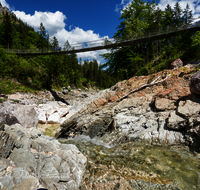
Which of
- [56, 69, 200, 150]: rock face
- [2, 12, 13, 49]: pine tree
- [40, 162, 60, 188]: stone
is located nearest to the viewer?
[40, 162, 60, 188]: stone

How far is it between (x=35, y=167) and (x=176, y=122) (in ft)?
18.9

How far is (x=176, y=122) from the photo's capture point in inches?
215

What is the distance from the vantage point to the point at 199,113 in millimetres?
5113

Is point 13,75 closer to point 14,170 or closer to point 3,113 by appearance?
point 3,113

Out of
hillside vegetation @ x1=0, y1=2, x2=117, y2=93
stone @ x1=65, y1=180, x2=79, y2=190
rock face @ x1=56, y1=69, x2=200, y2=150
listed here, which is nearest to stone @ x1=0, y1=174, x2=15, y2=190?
stone @ x1=65, y1=180, x2=79, y2=190

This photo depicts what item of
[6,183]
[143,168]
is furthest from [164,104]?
[6,183]

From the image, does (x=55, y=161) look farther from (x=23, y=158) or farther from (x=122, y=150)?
(x=122, y=150)

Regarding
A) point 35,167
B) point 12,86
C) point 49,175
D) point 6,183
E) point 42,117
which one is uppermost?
point 12,86

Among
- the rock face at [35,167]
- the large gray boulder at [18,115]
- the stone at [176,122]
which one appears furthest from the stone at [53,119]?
the stone at [176,122]

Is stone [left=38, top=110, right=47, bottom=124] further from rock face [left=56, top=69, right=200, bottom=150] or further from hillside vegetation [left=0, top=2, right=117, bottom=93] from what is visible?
hillside vegetation [left=0, top=2, right=117, bottom=93]

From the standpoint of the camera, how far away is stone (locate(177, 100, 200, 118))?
208 inches

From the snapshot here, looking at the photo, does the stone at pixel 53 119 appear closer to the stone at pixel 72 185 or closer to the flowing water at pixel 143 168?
the flowing water at pixel 143 168

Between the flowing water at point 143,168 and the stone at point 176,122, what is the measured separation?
875 millimetres

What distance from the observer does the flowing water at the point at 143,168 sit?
11.1 ft
